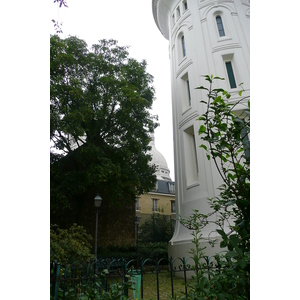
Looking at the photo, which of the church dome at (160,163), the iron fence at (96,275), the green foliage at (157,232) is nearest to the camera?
the iron fence at (96,275)

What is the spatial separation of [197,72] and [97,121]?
6.25 m

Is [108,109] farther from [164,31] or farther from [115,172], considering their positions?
[164,31]

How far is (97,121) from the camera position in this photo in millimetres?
15844

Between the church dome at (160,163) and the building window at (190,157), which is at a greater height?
the church dome at (160,163)

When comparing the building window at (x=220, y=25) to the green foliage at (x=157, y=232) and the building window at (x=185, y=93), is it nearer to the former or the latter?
the building window at (x=185, y=93)

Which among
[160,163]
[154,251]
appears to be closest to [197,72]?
[154,251]

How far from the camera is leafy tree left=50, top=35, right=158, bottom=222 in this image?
13906 millimetres

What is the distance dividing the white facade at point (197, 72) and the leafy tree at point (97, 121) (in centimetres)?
240

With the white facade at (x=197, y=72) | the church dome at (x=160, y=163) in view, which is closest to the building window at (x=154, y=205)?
the church dome at (x=160, y=163)

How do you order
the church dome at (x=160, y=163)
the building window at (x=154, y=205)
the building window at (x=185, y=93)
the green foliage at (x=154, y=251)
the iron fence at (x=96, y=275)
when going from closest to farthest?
the iron fence at (x=96, y=275)
the building window at (x=185, y=93)
the green foliage at (x=154, y=251)
the building window at (x=154, y=205)
the church dome at (x=160, y=163)

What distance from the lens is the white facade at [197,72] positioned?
12867 millimetres

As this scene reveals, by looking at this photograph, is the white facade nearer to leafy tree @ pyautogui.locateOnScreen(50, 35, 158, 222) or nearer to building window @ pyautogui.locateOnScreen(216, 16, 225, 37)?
building window @ pyautogui.locateOnScreen(216, 16, 225, 37)

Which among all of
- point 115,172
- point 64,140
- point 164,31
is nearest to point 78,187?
point 115,172

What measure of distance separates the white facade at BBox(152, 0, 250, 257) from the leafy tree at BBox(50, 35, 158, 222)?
2395 mm
